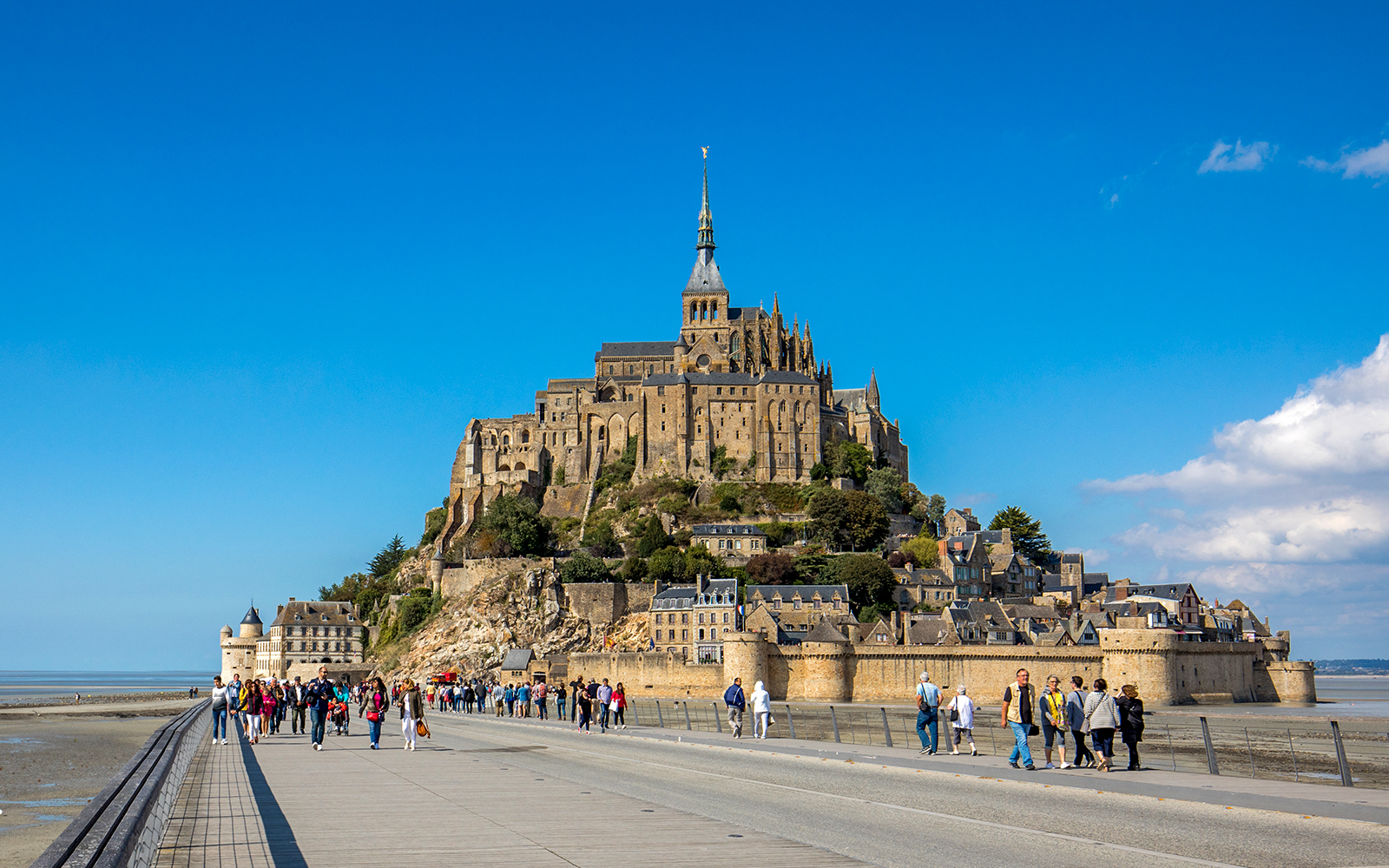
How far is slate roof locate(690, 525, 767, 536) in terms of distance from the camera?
87.3 metres

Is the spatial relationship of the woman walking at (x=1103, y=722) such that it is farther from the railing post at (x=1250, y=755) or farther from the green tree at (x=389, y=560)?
the green tree at (x=389, y=560)

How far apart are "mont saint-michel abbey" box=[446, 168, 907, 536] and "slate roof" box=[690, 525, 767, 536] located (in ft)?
33.0

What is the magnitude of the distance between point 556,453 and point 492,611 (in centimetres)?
2552

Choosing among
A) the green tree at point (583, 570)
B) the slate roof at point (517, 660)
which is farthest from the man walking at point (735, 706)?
the green tree at point (583, 570)

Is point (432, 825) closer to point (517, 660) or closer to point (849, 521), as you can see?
point (517, 660)

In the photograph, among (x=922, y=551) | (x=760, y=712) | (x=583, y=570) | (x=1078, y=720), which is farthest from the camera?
(x=922, y=551)

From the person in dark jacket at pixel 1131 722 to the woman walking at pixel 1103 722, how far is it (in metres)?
0.24

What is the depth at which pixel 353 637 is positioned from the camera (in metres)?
97.4

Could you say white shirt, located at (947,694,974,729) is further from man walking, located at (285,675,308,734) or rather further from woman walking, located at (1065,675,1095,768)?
man walking, located at (285,675,308,734)

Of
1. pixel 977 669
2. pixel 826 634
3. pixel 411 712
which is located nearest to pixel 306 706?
pixel 411 712

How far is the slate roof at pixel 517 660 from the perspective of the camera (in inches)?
2901

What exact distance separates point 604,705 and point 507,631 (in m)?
50.3

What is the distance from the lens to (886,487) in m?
94.9

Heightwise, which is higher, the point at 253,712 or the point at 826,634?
the point at 826,634
